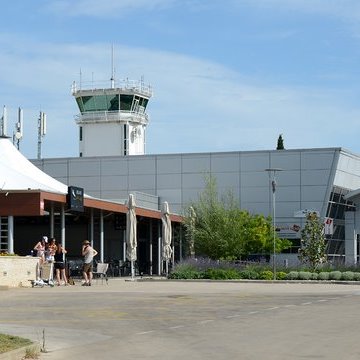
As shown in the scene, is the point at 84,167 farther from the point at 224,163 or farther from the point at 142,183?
the point at 224,163

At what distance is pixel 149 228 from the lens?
5488 cm

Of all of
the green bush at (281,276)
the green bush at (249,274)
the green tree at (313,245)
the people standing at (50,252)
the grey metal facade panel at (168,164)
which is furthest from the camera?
the grey metal facade panel at (168,164)

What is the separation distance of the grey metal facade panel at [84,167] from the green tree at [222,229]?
422 inches

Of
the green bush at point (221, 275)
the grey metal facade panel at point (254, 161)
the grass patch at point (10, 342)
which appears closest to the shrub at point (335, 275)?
the green bush at point (221, 275)

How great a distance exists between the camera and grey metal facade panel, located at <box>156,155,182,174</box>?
62.0m

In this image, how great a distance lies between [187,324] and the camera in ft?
55.3

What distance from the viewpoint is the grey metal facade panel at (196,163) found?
6116 centimetres

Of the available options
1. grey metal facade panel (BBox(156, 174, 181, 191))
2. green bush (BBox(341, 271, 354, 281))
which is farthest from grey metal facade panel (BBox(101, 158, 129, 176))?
green bush (BBox(341, 271, 354, 281))

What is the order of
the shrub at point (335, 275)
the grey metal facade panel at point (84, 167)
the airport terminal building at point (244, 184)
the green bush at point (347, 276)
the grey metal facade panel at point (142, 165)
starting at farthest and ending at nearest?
the grey metal facade panel at point (84, 167), the grey metal facade panel at point (142, 165), the airport terminal building at point (244, 184), the shrub at point (335, 275), the green bush at point (347, 276)

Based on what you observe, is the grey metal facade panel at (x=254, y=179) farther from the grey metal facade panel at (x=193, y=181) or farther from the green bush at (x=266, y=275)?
the green bush at (x=266, y=275)

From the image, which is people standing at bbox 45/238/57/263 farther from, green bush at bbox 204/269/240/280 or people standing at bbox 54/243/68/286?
green bush at bbox 204/269/240/280

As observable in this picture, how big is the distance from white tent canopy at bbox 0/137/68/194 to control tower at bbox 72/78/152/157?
40241 millimetres

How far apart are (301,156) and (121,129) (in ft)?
82.8

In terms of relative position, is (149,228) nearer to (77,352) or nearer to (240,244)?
(240,244)
